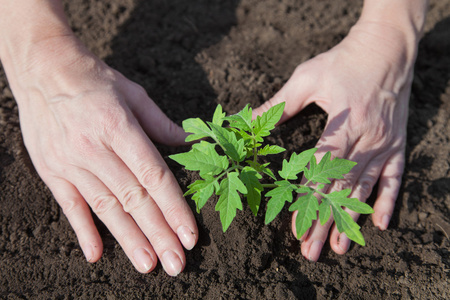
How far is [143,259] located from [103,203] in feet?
1.47

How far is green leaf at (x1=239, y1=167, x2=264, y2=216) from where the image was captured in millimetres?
1931

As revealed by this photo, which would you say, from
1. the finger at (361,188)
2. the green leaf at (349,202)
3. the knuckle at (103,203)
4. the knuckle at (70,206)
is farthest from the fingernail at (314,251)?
the knuckle at (70,206)

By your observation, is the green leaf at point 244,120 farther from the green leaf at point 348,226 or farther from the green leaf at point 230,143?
the green leaf at point 348,226

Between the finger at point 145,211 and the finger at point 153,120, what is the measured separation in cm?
37

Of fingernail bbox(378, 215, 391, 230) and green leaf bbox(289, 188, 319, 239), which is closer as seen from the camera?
green leaf bbox(289, 188, 319, 239)

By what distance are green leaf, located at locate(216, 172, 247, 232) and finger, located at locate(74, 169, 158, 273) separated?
68cm

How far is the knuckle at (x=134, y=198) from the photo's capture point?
7.47ft

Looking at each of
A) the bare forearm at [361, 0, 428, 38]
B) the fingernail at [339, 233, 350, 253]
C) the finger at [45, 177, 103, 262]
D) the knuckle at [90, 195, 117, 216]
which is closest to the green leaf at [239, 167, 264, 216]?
the fingernail at [339, 233, 350, 253]

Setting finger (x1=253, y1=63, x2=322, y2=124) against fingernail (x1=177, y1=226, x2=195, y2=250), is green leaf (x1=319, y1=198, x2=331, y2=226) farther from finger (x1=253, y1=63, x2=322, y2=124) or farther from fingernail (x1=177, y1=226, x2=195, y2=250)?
finger (x1=253, y1=63, x2=322, y2=124)

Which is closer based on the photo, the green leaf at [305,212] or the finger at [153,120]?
the green leaf at [305,212]

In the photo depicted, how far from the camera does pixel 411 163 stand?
2.95m

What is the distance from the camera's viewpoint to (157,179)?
223 cm

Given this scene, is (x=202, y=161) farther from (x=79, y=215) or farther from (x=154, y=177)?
(x=79, y=215)

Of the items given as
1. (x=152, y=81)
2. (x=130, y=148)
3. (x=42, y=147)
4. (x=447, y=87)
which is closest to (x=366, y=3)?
(x=447, y=87)
